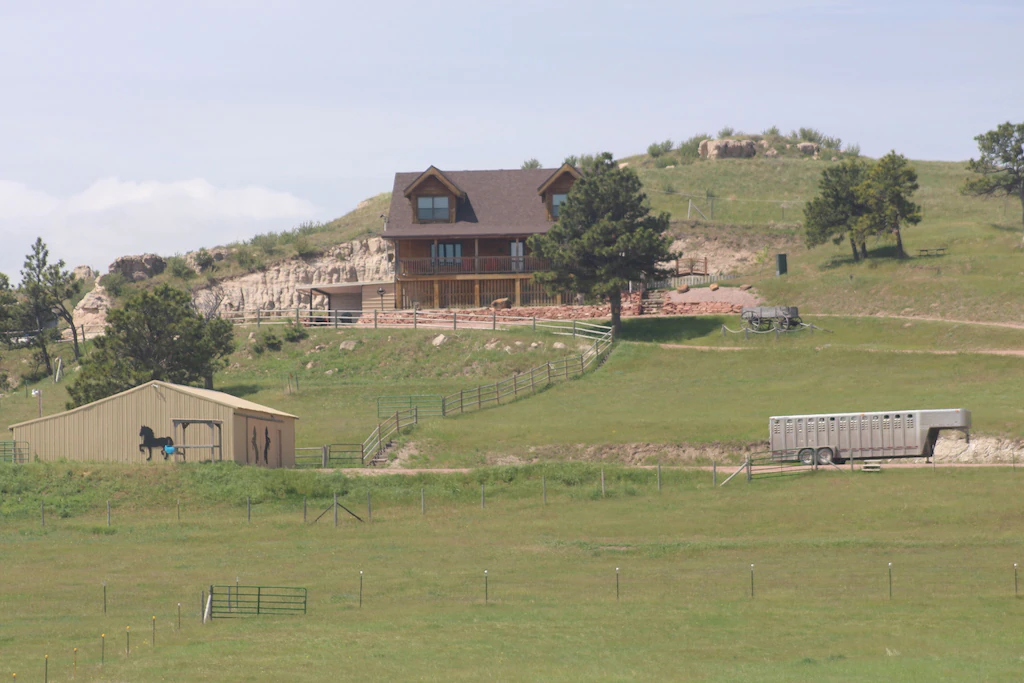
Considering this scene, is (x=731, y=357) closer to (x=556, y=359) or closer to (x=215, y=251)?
(x=556, y=359)

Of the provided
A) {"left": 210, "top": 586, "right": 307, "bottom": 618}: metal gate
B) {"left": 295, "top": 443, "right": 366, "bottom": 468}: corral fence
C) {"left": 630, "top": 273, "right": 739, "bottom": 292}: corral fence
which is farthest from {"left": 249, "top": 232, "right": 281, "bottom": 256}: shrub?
{"left": 210, "top": 586, "right": 307, "bottom": 618}: metal gate

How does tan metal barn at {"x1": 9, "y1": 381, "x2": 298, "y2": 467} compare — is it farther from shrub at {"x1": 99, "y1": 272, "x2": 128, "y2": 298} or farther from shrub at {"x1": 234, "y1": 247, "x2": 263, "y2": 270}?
shrub at {"x1": 234, "y1": 247, "x2": 263, "y2": 270}

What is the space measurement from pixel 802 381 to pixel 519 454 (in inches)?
742

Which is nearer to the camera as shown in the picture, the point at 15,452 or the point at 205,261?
the point at 15,452

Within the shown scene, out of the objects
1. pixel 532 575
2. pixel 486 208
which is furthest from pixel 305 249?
pixel 532 575

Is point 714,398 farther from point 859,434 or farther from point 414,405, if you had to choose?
point 414,405

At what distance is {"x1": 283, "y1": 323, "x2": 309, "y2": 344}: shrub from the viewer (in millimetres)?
79812

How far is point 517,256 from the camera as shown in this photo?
291 feet

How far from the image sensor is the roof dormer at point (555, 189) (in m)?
90.2

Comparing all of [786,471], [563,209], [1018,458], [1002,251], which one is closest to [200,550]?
[786,471]

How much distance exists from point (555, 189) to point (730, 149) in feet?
170

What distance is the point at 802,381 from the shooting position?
211 ft

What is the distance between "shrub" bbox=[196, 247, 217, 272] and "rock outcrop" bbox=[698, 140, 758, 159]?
57628 millimetres

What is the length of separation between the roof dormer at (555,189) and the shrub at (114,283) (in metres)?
38.9
